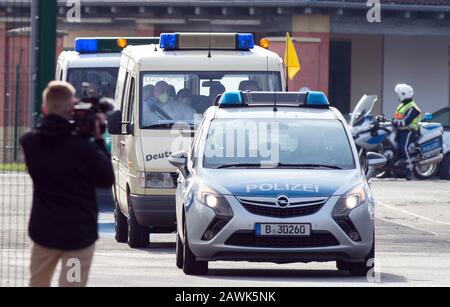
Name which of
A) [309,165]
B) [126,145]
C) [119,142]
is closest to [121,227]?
[119,142]

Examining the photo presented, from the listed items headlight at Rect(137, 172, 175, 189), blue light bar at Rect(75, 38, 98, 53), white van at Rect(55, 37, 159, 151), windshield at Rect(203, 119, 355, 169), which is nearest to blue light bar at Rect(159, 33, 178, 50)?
headlight at Rect(137, 172, 175, 189)

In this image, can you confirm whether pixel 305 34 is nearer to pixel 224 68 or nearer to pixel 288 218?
pixel 224 68

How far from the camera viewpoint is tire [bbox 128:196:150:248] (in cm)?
1670

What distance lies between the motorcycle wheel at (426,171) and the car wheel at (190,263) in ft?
60.3

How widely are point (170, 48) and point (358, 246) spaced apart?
485 cm

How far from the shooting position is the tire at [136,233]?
16.7 meters

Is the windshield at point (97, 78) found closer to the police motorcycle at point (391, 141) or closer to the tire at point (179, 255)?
the tire at point (179, 255)

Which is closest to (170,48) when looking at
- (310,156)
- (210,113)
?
(210,113)

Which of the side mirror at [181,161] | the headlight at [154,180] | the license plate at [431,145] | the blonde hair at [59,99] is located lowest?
the license plate at [431,145]

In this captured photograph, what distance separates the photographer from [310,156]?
14.2 metres

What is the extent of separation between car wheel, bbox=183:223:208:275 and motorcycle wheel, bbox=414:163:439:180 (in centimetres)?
1838

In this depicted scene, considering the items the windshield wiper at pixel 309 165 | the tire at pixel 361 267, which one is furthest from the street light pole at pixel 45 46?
the tire at pixel 361 267

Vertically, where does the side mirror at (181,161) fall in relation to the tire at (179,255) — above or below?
above

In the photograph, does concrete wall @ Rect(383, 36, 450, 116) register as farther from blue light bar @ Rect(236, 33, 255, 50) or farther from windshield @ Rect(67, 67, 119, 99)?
blue light bar @ Rect(236, 33, 255, 50)
